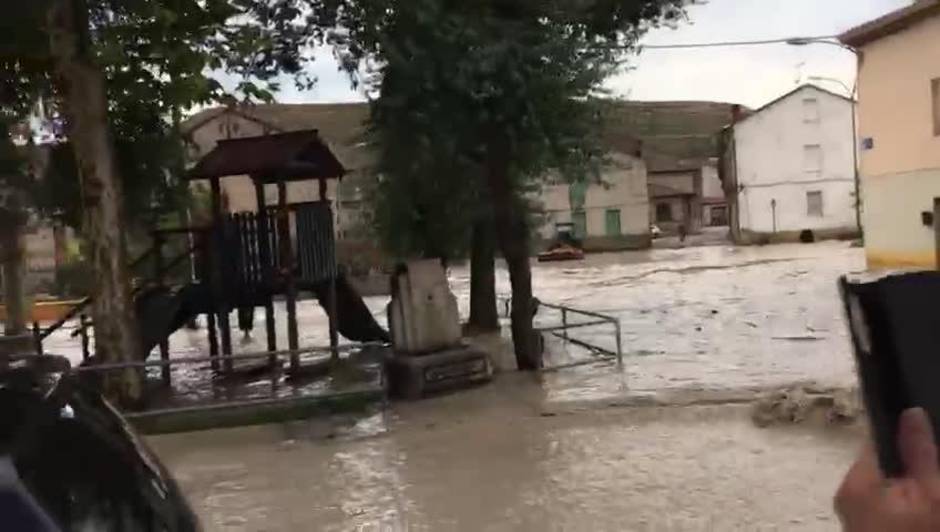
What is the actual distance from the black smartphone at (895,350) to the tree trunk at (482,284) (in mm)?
18157

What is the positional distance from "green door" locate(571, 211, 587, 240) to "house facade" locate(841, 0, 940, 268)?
33.3 meters

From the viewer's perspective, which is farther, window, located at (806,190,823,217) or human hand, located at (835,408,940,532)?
window, located at (806,190,823,217)

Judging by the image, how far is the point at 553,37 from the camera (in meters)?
12.9

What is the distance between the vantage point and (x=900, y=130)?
26141mm

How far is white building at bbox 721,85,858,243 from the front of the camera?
185 ft

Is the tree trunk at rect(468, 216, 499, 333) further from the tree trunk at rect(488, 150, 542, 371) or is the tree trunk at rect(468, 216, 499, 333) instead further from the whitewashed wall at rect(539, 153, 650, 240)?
the whitewashed wall at rect(539, 153, 650, 240)

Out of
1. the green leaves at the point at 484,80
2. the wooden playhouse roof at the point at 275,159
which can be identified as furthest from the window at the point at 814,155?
the wooden playhouse roof at the point at 275,159

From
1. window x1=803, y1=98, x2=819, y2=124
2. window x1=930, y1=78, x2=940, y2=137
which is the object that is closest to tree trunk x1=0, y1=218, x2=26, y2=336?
window x1=930, y1=78, x2=940, y2=137

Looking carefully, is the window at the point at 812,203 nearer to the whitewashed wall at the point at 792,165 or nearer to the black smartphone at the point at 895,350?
the whitewashed wall at the point at 792,165

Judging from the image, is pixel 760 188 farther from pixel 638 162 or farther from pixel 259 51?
pixel 259 51

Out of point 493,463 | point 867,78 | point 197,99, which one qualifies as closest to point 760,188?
point 867,78

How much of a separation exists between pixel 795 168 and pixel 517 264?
1788 inches

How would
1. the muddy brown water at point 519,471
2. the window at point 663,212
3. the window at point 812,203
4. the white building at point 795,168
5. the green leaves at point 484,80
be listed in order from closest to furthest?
the muddy brown water at point 519,471 < the green leaves at point 484,80 < the white building at point 795,168 < the window at point 812,203 < the window at point 663,212

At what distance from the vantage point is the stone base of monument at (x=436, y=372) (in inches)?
505
